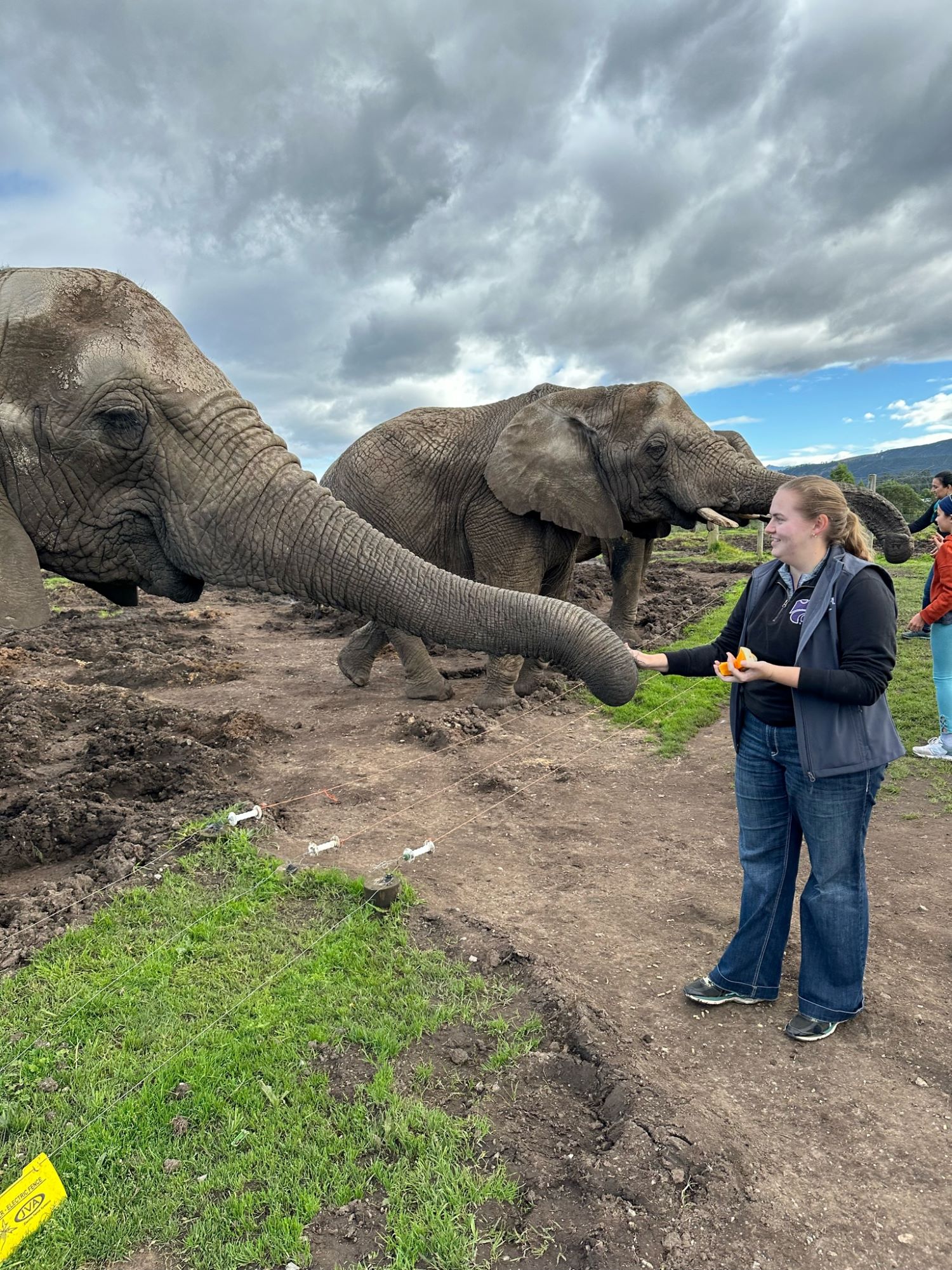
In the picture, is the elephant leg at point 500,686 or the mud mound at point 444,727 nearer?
the mud mound at point 444,727

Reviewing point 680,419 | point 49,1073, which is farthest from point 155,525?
point 680,419

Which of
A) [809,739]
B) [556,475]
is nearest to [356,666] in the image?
[556,475]

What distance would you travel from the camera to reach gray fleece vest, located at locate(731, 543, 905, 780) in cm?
306

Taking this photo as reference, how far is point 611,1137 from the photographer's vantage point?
288cm

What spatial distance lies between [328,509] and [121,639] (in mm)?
11192

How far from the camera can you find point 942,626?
689 cm

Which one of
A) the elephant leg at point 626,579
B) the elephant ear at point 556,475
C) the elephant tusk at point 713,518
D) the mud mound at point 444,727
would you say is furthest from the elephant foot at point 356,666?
the elephant tusk at point 713,518

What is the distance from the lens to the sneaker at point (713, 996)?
12.1ft

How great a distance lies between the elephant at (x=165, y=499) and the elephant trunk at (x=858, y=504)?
Answer: 187 inches

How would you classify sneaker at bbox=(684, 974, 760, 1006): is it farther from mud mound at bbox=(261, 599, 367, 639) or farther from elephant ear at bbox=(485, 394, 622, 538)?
mud mound at bbox=(261, 599, 367, 639)

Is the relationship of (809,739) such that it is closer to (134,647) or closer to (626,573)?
(626,573)

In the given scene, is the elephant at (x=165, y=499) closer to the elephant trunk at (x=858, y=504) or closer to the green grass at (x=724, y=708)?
the green grass at (x=724, y=708)

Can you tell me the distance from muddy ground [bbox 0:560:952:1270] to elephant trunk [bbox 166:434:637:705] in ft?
5.14

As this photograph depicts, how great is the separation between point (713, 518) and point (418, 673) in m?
3.76
